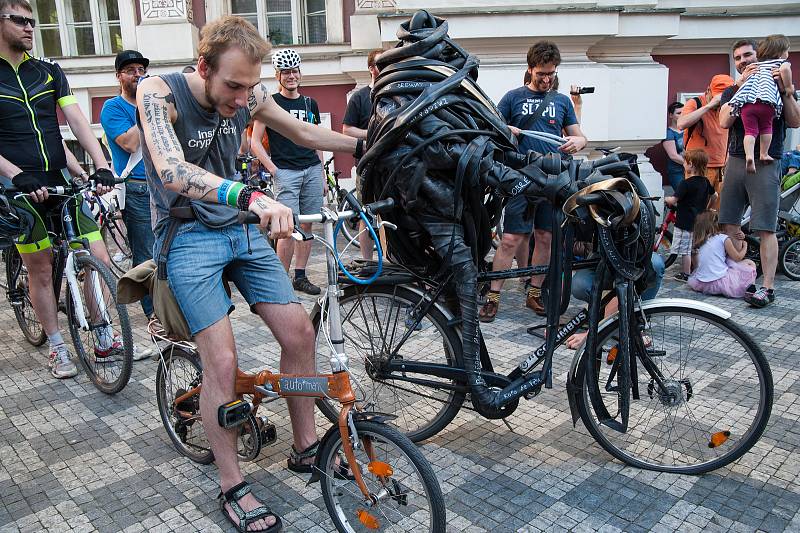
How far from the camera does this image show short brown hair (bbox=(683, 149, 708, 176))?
21.5 feet

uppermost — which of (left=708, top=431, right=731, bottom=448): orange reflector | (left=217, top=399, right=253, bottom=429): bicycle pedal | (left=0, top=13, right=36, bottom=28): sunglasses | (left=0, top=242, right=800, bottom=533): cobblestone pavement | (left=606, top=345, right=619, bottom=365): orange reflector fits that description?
(left=0, top=13, right=36, bottom=28): sunglasses

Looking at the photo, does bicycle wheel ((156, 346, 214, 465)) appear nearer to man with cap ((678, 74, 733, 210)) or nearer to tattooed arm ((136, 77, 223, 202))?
tattooed arm ((136, 77, 223, 202))

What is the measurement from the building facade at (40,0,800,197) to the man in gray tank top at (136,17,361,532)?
20.4ft

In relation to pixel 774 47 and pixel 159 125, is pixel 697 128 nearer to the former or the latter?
pixel 774 47

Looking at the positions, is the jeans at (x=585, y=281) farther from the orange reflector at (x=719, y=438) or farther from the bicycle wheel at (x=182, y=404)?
the bicycle wheel at (x=182, y=404)

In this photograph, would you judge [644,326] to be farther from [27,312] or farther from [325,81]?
[325,81]

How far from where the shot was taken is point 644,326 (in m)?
3.08

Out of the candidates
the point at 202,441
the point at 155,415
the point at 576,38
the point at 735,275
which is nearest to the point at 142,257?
the point at 155,415

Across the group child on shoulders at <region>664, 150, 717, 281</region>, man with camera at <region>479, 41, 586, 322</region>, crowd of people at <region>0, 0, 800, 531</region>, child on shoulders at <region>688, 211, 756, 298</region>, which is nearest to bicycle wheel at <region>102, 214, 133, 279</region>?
crowd of people at <region>0, 0, 800, 531</region>

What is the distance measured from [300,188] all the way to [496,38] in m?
3.71

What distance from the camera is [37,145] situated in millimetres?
4422

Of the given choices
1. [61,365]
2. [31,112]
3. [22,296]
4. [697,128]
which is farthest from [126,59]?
[697,128]

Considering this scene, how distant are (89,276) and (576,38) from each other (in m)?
6.73

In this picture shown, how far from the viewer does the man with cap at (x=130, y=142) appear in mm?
4965
